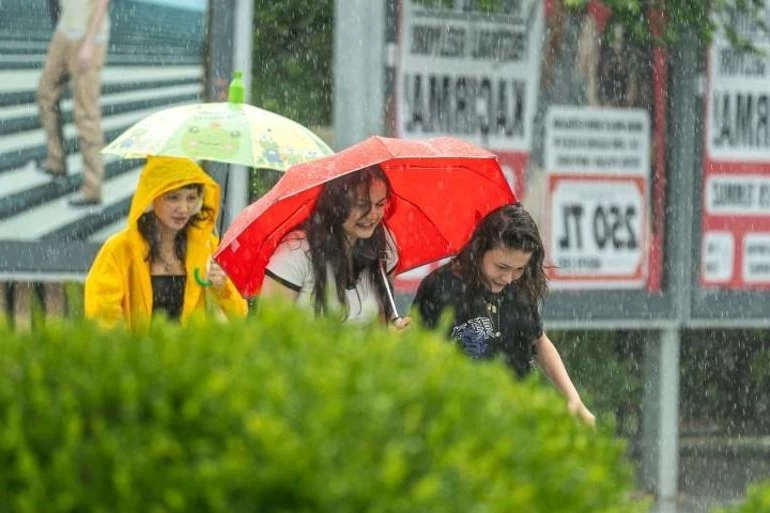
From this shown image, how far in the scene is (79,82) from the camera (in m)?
8.08

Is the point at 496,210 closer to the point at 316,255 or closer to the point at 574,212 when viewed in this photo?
the point at 316,255

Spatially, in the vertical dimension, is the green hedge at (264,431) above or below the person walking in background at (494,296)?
above

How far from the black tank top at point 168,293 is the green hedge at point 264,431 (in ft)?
10.6

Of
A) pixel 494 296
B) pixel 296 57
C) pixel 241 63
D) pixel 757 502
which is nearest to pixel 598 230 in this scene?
pixel 296 57

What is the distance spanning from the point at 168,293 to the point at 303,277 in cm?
66

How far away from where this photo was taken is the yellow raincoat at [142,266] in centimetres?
572

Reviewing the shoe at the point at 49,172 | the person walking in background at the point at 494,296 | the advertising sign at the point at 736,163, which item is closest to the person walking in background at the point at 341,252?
the person walking in background at the point at 494,296

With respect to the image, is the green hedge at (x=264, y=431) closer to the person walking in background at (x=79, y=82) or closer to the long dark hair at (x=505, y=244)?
the long dark hair at (x=505, y=244)

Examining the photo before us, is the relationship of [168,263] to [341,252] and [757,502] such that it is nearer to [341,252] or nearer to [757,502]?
[341,252]

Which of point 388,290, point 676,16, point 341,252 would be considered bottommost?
point 388,290

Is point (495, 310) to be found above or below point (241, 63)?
below

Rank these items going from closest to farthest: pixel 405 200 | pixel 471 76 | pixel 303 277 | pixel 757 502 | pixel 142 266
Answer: pixel 757 502 → pixel 303 277 → pixel 142 266 → pixel 405 200 → pixel 471 76

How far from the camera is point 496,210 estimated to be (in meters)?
5.77

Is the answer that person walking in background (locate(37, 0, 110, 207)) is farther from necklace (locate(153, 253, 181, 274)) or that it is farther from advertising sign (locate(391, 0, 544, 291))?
necklace (locate(153, 253, 181, 274))
